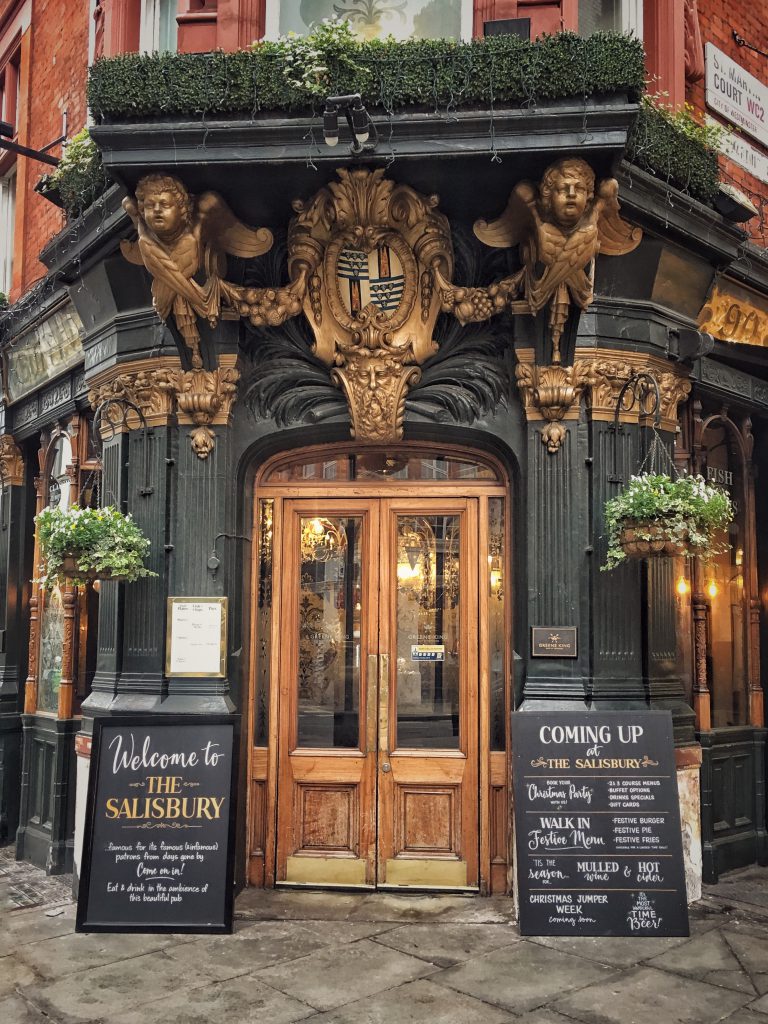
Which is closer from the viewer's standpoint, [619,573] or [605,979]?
[605,979]

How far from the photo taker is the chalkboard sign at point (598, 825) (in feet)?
18.2

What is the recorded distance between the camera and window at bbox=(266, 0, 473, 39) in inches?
258

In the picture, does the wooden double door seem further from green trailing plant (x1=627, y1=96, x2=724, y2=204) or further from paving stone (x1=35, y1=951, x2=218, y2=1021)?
green trailing plant (x1=627, y1=96, x2=724, y2=204)

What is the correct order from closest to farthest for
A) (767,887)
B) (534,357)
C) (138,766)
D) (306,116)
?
(306,116), (138,766), (534,357), (767,887)

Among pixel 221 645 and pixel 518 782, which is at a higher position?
pixel 221 645

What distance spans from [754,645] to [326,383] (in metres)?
4.19

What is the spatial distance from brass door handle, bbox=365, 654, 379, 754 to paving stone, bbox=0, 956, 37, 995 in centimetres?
253

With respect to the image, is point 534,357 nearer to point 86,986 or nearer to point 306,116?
point 306,116

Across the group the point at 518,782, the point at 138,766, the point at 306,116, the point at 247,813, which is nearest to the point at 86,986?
the point at 138,766

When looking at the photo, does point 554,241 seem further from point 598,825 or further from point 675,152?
point 598,825

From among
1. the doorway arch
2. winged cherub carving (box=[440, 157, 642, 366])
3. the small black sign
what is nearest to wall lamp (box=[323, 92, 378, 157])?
winged cherub carving (box=[440, 157, 642, 366])

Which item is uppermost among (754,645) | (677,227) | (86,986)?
(677,227)

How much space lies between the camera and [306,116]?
5.62 meters

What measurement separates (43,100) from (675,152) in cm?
623
